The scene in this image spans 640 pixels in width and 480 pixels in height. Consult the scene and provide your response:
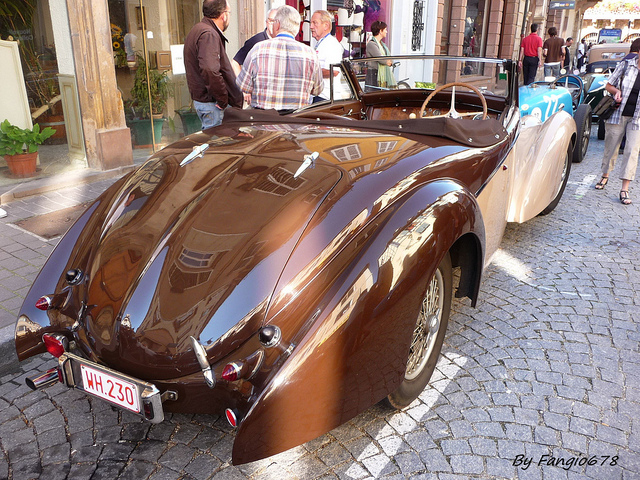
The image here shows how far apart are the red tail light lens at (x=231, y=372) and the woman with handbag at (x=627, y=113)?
5.19 metres

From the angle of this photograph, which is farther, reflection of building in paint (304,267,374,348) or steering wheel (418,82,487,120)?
steering wheel (418,82,487,120)

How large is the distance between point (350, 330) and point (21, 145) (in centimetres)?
536

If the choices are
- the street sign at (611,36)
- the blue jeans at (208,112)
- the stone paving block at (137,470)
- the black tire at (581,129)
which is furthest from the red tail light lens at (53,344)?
the street sign at (611,36)

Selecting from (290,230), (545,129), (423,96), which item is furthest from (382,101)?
(290,230)

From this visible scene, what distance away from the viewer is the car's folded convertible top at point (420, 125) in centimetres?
Result: 282

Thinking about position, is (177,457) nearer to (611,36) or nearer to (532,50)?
(532,50)

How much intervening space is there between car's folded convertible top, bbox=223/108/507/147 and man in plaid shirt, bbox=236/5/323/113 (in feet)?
3.97

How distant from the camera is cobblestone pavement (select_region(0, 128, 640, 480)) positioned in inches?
83.7

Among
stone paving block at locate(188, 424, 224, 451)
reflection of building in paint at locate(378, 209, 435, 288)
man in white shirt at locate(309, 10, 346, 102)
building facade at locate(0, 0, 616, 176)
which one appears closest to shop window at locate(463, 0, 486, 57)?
building facade at locate(0, 0, 616, 176)

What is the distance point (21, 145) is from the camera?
227 inches

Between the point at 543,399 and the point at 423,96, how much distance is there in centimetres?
273

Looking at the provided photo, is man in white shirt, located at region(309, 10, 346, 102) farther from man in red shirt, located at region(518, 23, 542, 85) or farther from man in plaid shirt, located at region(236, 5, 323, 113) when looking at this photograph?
man in red shirt, located at region(518, 23, 542, 85)

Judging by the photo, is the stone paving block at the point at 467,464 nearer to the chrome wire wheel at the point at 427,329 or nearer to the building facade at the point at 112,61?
the chrome wire wheel at the point at 427,329

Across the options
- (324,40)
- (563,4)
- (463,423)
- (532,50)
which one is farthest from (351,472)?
(563,4)
